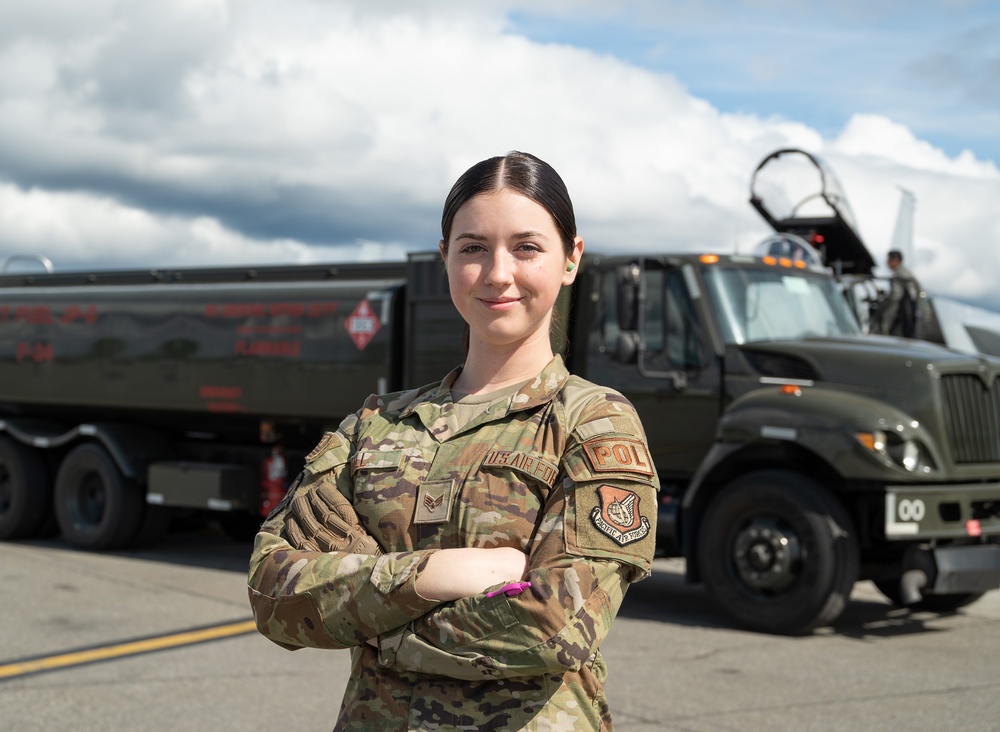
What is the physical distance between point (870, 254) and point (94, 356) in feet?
35.9

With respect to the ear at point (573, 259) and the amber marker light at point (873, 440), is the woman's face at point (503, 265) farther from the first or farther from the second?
the amber marker light at point (873, 440)

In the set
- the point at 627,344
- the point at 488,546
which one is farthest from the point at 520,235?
the point at 627,344

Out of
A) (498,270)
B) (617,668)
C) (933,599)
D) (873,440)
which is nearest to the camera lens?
(498,270)

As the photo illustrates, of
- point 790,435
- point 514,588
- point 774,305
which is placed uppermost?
point 774,305

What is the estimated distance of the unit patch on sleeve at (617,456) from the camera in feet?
6.78

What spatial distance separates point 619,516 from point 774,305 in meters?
7.26

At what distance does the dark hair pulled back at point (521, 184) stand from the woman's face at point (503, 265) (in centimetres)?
2

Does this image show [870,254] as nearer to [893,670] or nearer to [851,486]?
[851,486]

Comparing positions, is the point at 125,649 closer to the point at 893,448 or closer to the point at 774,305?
the point at 893,448

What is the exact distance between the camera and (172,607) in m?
8.65

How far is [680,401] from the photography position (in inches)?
342

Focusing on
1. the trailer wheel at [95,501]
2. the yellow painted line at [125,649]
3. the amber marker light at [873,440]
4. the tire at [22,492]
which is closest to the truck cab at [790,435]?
the amber marker light at [873,440]

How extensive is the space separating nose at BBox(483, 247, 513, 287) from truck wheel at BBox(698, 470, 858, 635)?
237 inches

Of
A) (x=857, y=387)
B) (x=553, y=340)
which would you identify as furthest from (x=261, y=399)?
(x=553, y=340)
